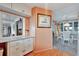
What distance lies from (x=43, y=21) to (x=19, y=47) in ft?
1.87

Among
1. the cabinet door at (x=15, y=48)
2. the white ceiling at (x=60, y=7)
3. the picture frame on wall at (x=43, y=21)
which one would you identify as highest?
the white ceiling at (x=60, y=7)

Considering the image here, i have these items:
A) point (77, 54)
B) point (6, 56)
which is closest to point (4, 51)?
point (6, 56)

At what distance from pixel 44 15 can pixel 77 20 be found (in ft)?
1.71

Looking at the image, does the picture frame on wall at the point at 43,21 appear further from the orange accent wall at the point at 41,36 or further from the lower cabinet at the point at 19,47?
the lower cabinet at the point at 19,47

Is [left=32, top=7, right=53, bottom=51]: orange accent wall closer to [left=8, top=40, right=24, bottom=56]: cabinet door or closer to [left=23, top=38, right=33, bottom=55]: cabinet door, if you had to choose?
[left=23, top=38, right=33, bottom=55]: cabinet door

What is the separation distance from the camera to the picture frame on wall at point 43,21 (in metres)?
1.55

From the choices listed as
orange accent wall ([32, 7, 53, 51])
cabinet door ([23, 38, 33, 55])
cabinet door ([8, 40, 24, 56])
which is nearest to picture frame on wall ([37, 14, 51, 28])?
orange accent wall ([32, 7, 53, 51])

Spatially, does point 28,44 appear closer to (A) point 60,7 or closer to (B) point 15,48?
(B) point 15,48

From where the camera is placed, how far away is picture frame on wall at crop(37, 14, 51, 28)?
5.09ft

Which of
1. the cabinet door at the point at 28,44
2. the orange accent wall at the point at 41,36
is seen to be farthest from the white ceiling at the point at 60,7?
the cabinet door at the point at 28,44

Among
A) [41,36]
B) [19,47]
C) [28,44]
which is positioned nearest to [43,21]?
[41,36]

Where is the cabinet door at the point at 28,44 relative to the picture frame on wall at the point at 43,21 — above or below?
below

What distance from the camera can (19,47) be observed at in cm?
150

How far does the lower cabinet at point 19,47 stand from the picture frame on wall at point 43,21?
11.5 inches
